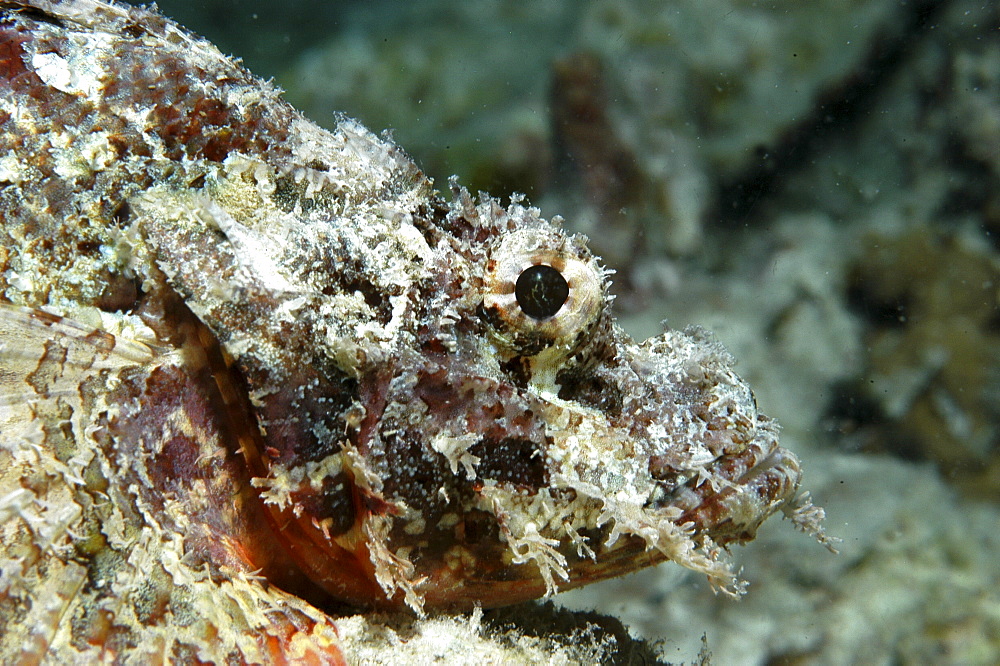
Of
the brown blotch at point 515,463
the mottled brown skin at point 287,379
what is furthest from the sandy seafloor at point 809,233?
the brown blotch at point 515,463

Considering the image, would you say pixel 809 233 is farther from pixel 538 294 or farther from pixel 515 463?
pixel 515 463

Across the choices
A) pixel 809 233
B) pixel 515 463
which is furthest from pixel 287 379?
pixel 809 233

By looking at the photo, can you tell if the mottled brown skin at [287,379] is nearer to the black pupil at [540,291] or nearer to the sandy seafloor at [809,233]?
the black pupil at [540,291]

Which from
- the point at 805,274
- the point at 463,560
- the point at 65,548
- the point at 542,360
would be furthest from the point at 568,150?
the point at 65,548

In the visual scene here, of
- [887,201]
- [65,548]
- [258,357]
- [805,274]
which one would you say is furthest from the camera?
[805,274]

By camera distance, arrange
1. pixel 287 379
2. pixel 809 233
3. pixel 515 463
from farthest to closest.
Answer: pixel 809 233
pixel 515 463
pixel 287 379

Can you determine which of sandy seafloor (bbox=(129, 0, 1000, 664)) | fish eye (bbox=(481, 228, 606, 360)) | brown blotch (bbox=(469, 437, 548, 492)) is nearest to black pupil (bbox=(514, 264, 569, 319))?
fish eye (bbox=(481, 228, 606, 360))

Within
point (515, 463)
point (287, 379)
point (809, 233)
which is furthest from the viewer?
point (809, 233)

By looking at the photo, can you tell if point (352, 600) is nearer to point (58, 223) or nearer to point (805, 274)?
point (58, 223)
